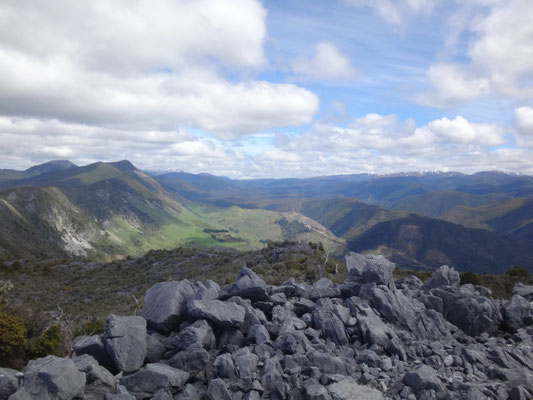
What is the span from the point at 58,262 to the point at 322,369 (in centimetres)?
7489

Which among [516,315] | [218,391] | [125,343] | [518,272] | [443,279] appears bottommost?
[518,272]

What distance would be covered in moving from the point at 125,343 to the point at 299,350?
6810 mm

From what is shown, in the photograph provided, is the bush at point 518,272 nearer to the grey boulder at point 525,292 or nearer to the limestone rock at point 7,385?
the grey boulder at point 525,292

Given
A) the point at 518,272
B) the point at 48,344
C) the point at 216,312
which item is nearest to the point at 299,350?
the point at 216,312

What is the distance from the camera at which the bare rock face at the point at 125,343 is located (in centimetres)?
1109

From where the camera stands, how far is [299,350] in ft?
38.2

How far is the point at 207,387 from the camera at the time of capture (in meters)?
10.3

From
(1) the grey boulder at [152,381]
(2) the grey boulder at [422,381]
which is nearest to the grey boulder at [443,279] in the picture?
(2) the grey boulder at [422,381]

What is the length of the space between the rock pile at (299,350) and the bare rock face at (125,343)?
4 centimetres

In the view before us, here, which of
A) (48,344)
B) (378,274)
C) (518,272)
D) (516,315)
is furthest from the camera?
(518,272)

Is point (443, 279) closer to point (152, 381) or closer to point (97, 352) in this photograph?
point (152, 381)

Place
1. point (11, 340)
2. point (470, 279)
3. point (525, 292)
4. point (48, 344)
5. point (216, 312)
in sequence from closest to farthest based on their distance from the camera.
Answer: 1. point (11, 340)
2. point (48, 344)
3. point (216, 312)
4. point (525, 292)
5. point (470, 279)

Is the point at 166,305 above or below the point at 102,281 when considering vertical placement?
above

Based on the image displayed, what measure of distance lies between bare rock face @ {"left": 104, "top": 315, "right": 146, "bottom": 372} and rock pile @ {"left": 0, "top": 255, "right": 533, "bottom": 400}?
0.12 ft
